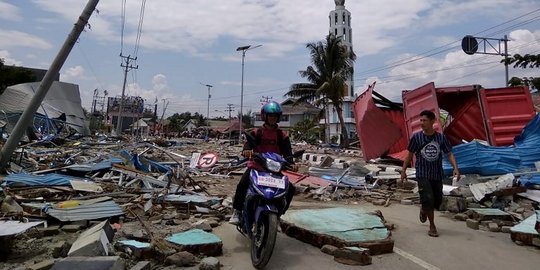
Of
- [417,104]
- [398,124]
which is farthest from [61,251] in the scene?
[398,124]

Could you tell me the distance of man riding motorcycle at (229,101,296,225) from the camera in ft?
15.5

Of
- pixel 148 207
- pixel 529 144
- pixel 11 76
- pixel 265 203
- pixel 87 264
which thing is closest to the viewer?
pixel 87 264

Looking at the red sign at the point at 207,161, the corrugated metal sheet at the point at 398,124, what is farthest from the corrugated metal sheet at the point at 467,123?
the red sign at the point at 207,161

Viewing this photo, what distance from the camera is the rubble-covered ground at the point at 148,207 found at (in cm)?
429

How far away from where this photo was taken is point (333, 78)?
105ft

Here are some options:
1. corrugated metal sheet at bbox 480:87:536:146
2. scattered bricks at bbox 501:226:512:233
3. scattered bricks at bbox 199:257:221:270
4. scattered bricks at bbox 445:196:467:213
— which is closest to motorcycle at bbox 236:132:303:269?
scattered bricks at bbox 199:257:221:270

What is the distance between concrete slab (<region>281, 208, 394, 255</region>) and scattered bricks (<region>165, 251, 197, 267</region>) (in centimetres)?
152

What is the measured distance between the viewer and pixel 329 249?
4.57 m

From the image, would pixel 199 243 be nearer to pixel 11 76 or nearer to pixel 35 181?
pixel 35 181

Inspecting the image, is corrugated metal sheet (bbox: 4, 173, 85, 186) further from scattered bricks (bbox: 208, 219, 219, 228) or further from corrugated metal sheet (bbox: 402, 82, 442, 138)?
corrugated metal sheet (bbox: 402, 82, 442, 138)

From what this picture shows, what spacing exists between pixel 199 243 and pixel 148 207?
7.57 feet

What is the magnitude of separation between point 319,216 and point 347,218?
407 millimetres

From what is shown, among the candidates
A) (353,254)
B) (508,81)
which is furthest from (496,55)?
(353,254)

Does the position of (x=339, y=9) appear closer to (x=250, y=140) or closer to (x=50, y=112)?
(x=50, y=112)
